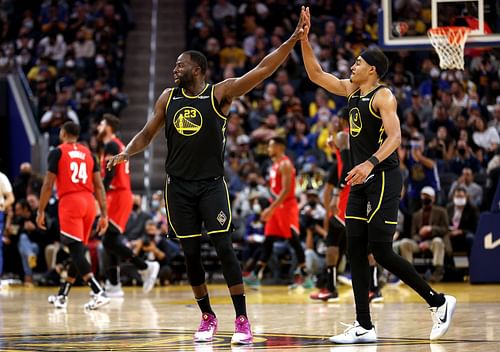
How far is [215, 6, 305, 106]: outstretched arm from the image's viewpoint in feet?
25.4

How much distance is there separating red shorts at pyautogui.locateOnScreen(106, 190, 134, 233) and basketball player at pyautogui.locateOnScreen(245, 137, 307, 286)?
2.04 m

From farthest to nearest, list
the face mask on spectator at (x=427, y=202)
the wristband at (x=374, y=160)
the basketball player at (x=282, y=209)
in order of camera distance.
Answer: the face mask on spectator at (x=427, y=202), the basketball player at (x=282, y=209), the wristband at (x=374, y=160)

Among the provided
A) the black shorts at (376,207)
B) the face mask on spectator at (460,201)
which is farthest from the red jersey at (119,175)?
the black shorts at (376,207)

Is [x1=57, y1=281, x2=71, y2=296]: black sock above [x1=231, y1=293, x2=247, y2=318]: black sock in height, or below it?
below

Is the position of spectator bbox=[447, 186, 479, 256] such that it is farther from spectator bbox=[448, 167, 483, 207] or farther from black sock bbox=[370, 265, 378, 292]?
black sock bbox=[370, 265, 378, 292]

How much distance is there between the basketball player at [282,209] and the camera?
569 inches

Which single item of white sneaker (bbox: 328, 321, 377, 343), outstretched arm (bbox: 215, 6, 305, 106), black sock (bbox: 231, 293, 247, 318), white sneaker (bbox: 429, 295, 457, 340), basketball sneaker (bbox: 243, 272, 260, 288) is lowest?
basketball sneaker (bbox: 243, 272, 260, 288)

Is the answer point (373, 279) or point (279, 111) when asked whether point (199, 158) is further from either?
point (279, 111)

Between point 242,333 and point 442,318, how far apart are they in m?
1.51

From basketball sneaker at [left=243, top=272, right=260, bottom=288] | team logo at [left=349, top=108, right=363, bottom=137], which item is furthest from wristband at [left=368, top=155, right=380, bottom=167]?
basketball sneaker at [left=243, top=272, right=260, bottom=288]

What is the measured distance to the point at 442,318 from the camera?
7711 mm

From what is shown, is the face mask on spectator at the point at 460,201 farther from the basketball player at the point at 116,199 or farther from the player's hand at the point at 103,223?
the player's hand at the point at 103,223

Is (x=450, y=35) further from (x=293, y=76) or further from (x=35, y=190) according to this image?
(x=293, y=76)

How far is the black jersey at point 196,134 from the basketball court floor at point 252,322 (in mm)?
1343
